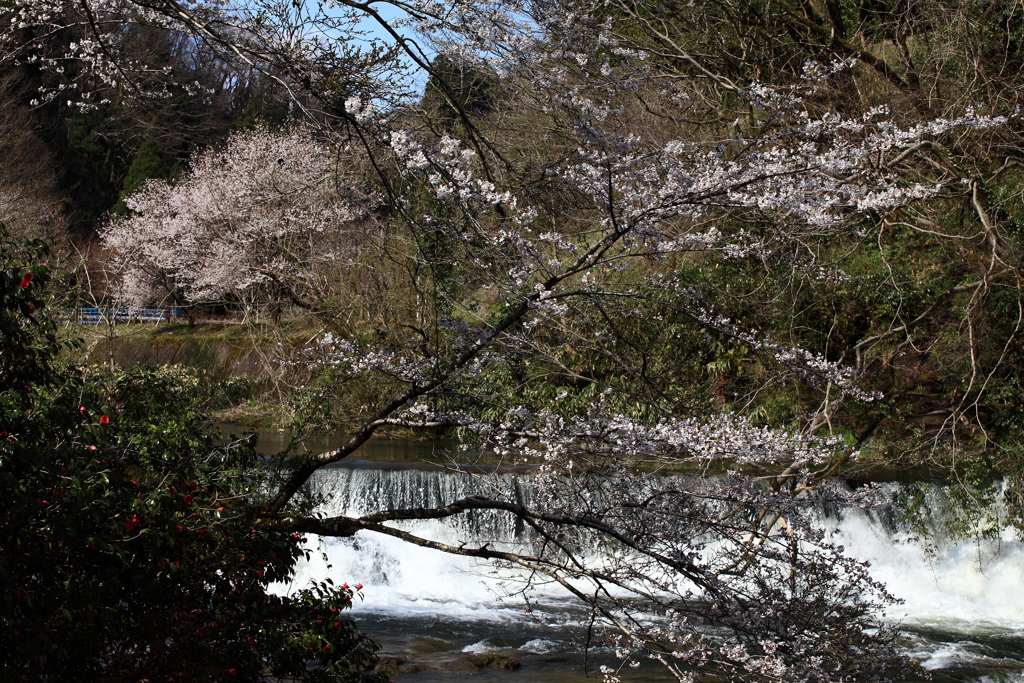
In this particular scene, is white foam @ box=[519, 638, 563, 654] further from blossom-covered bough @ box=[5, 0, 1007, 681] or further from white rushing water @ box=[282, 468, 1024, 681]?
blossom-covered bough @ box=[5, 0, 1007, 681]

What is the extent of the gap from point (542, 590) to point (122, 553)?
5.19 metres

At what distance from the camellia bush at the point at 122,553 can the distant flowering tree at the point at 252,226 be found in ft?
21.9

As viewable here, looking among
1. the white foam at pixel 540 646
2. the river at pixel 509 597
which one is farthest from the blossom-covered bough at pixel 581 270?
the white foam at pixel 540 646

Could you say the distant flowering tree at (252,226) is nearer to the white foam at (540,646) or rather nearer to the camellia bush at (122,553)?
the white foam at (540,646)

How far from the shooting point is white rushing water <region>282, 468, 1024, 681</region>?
6121 mm

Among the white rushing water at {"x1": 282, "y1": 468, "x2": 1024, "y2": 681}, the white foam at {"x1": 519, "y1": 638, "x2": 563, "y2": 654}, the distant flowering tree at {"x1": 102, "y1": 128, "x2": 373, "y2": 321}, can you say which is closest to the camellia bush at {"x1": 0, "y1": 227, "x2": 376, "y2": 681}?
the white foam at {"x1": 519, "y1": 638, "x2": 563, "y2": 654}

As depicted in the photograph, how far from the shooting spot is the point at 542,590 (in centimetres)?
710

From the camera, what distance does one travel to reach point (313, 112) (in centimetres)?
285

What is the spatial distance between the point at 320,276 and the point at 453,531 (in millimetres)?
5501

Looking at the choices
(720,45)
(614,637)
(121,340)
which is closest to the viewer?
(614,637)

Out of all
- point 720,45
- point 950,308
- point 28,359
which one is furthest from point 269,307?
point 28,359

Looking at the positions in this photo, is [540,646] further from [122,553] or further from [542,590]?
[122,553]

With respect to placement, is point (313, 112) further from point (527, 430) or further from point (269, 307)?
point (269, 307)

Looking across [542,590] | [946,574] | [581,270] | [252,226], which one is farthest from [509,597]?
[252,226]
